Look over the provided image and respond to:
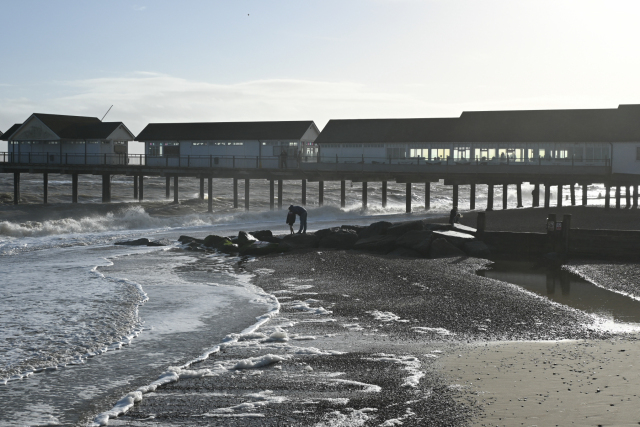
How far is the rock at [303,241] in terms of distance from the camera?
2584cm

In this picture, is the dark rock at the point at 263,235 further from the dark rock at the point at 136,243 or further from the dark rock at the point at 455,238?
the dark rock at the point at 455,238

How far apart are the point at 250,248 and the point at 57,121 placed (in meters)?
38.3

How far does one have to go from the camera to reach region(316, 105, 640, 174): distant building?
40.7m

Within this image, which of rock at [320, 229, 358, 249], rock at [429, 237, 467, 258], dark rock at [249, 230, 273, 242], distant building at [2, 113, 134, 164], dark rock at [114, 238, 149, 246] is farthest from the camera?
distant building at [2, 113, 134, 164]

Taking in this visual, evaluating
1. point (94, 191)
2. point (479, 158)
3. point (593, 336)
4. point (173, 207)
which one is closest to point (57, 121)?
point (173, 207)

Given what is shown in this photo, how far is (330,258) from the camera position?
2234cm

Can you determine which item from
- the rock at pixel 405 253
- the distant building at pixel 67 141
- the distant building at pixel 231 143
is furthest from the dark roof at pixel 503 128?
the rock at pixel 405 253

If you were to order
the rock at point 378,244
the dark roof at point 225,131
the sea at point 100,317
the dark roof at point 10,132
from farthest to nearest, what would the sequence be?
the dark roof at point 10,132 → the dark roof at point 225,131 → the rock at point 378,244 → the sea at point 100,317

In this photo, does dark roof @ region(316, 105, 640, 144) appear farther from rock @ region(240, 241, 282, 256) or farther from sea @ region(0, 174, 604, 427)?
rock @ region(240, 241, 282, 256)

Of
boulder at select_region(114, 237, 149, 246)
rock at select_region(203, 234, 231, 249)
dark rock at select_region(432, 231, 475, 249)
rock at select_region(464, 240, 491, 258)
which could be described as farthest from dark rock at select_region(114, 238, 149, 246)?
rock at select_region(464, 240, 491, 258)

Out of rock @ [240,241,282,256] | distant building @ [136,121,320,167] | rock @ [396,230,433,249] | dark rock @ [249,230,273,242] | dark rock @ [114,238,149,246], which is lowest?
dark rock @ [114,238,149,246]

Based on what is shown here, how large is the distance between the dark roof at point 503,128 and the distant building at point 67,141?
59.3 feet

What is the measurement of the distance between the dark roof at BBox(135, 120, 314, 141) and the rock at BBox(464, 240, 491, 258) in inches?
1069

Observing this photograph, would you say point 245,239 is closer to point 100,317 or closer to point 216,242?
point 216,242
